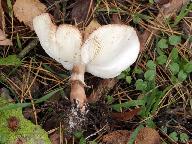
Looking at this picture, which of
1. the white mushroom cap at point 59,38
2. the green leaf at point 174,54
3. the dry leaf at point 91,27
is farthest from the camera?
the green leaf at point 174,54

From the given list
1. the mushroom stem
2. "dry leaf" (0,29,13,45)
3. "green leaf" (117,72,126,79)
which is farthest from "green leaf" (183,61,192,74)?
"dry leaf" (0,29,13,45)

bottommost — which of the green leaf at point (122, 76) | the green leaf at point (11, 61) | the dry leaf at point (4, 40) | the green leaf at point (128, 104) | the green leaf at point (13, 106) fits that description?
the green leaf at point (128, 104)

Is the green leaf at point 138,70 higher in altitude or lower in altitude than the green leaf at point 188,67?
lower

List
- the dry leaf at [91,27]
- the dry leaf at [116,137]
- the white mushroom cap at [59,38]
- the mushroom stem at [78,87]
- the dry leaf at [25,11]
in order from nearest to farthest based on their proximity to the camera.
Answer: the white mushroom cap at [59,38]
the dry leaf at [91,27]
the mushroom stem at [78,87]
the dry leaf at [116,137]
the dry leaf at [25,11]

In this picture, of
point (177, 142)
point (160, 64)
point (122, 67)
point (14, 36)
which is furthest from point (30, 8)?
point (177, 142)

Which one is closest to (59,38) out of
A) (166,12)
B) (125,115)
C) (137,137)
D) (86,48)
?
(86,48)

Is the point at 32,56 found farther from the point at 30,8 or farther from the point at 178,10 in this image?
the point at 178,10

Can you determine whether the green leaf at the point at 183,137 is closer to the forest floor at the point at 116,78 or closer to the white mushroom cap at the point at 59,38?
the forest floor at the point at 116,78

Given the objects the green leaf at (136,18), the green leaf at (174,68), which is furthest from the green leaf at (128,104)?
the green leaf at (136,18)
